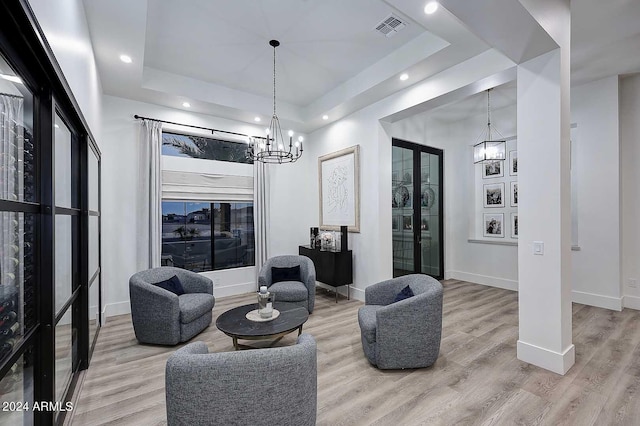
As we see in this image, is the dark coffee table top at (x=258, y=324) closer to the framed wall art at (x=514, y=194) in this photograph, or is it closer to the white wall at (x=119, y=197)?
the white wall at (x=119, y=197)

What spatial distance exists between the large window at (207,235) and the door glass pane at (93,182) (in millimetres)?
1241

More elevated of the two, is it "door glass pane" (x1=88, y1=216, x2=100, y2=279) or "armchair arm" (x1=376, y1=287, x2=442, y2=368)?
"door glass pane" (x1=88, y1=216, x2=100, y2=279)

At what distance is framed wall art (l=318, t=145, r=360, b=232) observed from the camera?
511 cm

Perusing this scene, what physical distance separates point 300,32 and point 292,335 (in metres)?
3.62

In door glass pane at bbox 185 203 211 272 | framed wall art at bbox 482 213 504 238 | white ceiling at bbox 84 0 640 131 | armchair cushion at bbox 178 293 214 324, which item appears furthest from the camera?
framed wall art at bbox 482 213 504 238

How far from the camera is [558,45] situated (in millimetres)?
2596

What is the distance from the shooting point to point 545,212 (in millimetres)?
2732

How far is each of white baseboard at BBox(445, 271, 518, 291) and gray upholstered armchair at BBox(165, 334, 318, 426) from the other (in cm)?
554

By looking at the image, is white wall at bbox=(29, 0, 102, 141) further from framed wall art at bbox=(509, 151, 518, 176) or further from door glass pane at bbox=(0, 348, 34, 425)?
framed wall art at bbox=(509, 151, 518, 176)

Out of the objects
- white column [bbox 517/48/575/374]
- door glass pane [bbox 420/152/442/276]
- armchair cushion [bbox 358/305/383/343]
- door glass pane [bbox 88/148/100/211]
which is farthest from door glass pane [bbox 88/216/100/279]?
door glass pane [bbox 420/152/442/276]

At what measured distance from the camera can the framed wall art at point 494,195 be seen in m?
5.80

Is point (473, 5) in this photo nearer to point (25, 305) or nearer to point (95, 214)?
point (25, 305)

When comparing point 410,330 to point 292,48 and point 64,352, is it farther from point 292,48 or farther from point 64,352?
point 292,48

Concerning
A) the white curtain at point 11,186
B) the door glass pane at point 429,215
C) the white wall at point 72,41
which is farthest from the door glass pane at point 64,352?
the door glass pane at point 429,215
